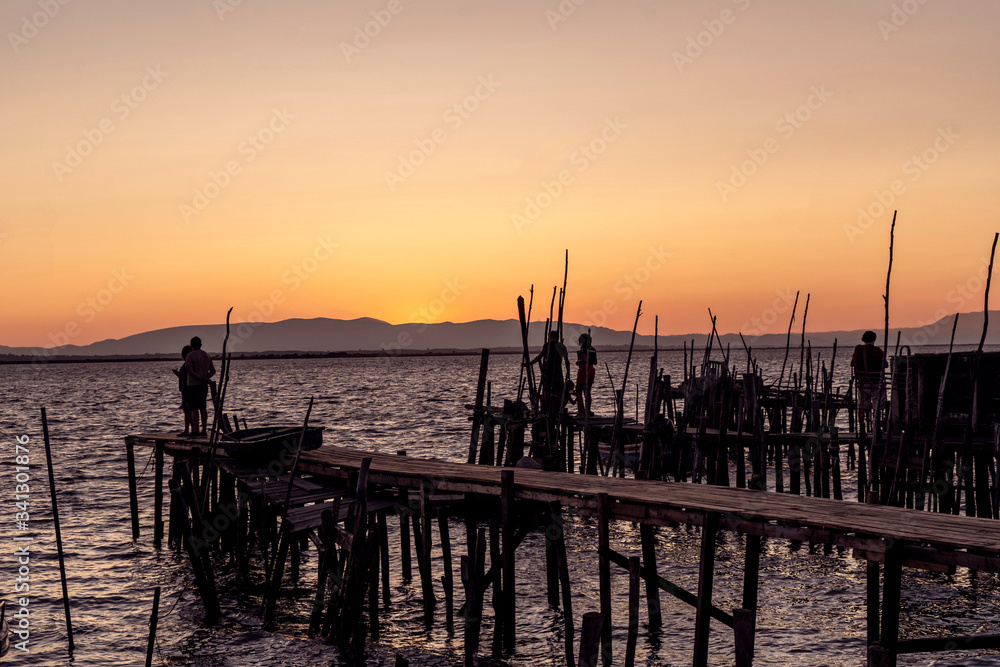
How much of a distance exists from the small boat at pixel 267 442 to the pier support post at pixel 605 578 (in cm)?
657

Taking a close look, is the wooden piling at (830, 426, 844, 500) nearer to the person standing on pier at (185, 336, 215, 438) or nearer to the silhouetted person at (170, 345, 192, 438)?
the person standing on pier at (185, 336, 215, 438)

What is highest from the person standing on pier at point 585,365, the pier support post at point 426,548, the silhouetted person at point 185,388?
the person standing on pier at point 585,365

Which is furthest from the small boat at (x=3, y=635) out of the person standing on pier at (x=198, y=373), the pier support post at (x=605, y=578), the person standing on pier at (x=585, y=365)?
the person standing on pier at (x=585, y=365)

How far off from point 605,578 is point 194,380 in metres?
10.1

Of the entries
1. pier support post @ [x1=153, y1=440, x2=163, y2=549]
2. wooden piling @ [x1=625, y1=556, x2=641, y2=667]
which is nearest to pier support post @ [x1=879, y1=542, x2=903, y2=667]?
wooden piling @ [x1=625, y1=556, x2=641, y2=667]

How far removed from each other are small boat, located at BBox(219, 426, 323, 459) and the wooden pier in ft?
0.80

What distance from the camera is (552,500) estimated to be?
35.8 feet

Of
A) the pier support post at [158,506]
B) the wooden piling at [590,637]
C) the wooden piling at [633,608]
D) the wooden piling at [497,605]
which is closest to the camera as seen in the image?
the wooden piling at [590,637]

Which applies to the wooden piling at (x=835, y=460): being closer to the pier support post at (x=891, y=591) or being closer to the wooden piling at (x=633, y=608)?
the wooden piling at (x=633, y=608)

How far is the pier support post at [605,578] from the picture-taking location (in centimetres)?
962

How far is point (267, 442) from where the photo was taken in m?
14.7

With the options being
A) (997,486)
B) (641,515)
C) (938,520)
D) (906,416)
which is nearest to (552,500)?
(641,515)

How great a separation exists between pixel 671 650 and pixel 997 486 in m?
6.78

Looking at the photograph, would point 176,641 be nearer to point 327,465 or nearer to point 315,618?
point 315,618
